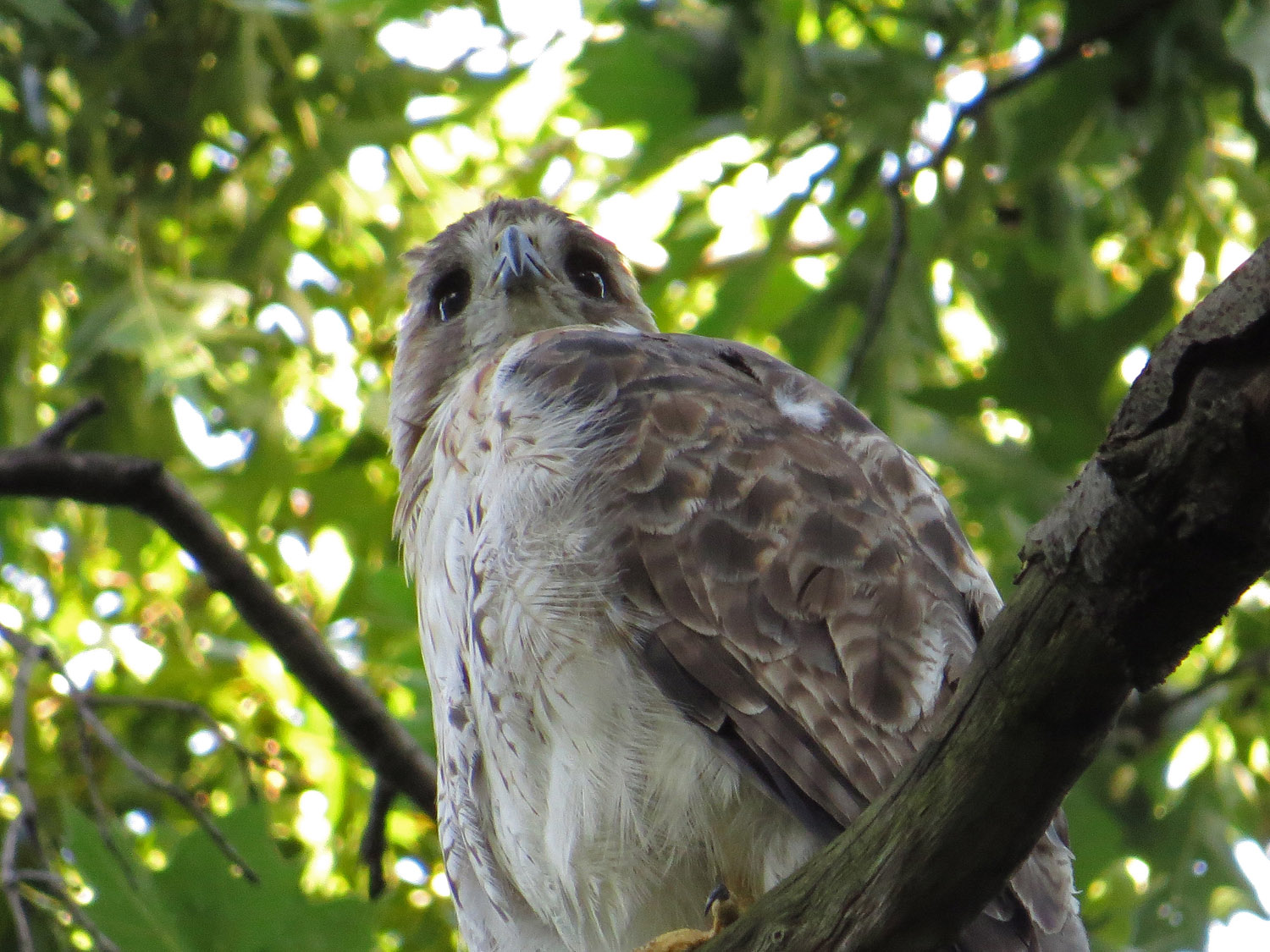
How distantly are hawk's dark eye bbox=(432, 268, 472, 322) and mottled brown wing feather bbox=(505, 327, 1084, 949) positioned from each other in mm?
1388

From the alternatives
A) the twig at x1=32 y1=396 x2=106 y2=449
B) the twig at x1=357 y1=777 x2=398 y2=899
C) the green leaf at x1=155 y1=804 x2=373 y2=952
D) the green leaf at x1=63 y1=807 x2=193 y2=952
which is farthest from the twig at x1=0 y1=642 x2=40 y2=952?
the twig at x1=357 y1=777 x2=398 y2=899

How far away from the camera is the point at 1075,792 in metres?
4.62

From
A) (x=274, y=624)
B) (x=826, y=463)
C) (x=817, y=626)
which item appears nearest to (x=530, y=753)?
(x=817, y=626)

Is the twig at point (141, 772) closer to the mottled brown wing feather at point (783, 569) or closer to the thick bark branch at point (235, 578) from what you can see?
the thick bark branch at point (235, 578)

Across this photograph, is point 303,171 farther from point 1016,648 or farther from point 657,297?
point 1016,648

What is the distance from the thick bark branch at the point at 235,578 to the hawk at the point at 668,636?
52 cm

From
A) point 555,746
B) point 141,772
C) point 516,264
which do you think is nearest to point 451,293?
point 516,264

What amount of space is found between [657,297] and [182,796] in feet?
9.65

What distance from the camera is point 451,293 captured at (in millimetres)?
4688

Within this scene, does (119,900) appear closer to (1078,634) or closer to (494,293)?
(494,293)

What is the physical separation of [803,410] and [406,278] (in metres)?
2.80

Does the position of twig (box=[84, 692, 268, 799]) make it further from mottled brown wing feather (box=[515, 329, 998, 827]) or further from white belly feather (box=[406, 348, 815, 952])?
mottled brown wing feather (box=[515, 329, 998, 827])

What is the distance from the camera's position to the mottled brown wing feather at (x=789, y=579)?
99.2 inches

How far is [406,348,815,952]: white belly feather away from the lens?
2660mm
